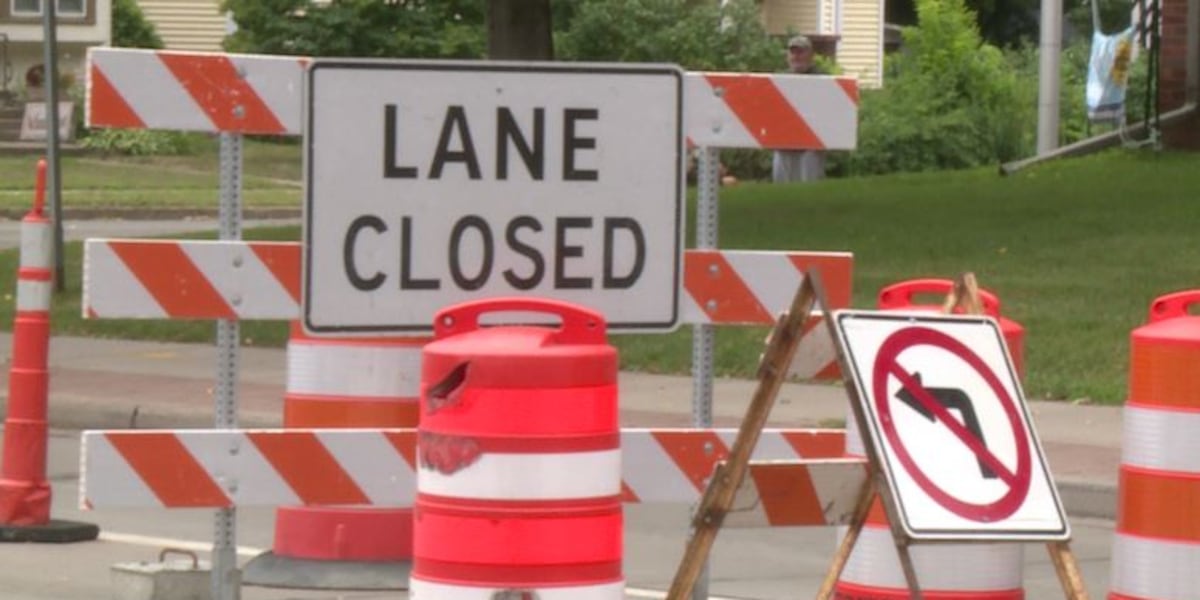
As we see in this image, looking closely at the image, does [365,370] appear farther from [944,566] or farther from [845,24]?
[845,24]

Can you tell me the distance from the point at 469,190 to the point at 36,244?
3543 millimetres

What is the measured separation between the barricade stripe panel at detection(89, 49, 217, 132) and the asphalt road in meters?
2.44

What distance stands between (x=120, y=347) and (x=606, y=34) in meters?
27.4

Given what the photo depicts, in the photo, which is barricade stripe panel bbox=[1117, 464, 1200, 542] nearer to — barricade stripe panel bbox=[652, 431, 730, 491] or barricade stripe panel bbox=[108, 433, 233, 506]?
barricade stripe panel bbox=[652, 431, 730, 491]

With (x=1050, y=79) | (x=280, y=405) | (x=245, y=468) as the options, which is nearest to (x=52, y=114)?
(x=280, y=405)

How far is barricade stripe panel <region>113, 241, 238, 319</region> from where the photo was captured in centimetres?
684

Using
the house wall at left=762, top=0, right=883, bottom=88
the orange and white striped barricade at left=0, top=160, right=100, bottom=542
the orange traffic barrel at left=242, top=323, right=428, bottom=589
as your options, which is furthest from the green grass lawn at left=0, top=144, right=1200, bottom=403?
the house wall at left=762, top=0, right=883, bottom=88

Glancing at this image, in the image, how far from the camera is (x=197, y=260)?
690 centimetres

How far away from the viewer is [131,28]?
50.8 meters

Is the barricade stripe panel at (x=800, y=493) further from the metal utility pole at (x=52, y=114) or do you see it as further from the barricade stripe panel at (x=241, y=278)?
the metal utility pole at (x=52, y=114)

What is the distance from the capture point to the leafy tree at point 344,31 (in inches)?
1715

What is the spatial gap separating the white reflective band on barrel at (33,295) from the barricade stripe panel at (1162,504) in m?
4.40

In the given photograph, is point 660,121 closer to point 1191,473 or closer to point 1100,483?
point 1191,473

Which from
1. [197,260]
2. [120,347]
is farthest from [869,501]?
[120,347]
